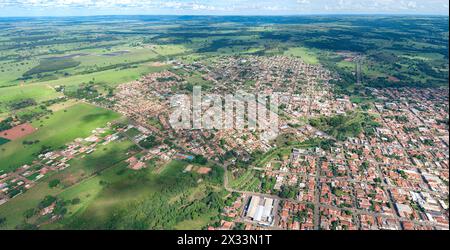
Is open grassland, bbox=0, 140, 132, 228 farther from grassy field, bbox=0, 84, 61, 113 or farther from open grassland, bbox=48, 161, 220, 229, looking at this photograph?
grassy field, bbox=0, 84, 61, 113

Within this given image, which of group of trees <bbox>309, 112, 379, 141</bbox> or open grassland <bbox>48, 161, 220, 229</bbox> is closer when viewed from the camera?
open grassland <bbox>48, 161, 220, 229</bbox>

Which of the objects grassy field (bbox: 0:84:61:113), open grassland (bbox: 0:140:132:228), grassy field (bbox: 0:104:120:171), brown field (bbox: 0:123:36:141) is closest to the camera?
open grassland (bbox: 0:140:132:228)

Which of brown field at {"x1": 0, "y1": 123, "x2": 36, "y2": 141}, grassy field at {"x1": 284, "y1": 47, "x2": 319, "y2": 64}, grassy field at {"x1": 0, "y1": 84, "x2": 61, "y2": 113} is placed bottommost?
brown field at {"x1": 0, "y1": 123, "x2": 36, "y2": 141}

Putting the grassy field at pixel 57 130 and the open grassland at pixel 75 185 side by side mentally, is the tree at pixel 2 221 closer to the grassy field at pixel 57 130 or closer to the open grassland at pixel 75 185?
the open grassland at pixel 75 185

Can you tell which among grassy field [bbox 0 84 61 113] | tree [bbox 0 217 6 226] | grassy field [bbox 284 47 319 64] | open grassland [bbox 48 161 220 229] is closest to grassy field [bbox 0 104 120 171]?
tree [bbox 0 217 6 226]

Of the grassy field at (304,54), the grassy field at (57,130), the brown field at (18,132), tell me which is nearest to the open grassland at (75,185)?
the grassy field at (57,130)

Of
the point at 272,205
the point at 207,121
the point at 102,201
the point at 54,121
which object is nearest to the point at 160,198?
the point at 102,201

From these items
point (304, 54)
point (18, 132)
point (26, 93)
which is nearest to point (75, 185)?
point (18, 132)
